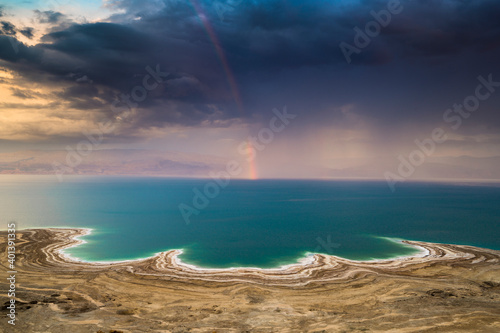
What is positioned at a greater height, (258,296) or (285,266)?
(258,296)

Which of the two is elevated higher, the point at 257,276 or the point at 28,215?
the point at 28,215

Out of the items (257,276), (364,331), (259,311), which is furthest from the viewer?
(257,276)

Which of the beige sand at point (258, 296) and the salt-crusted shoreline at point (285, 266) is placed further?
the salt-crusted shoreline at point (285, 266)

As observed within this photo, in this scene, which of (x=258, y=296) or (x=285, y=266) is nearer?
(x=258, y=296)

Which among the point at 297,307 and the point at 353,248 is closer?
the point at 297,307

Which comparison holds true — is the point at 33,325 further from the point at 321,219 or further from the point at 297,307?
the point at 321,219

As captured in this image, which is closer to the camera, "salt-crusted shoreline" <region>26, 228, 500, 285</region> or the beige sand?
the beige sand

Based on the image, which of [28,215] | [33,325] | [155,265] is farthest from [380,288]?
[28,215]

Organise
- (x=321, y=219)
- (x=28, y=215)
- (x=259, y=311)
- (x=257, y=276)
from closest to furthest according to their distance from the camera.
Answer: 1. (x=259, y=311)
2. (x=257, y=276)
3. (x=28, y=215)
4. (x=321, y=219)
